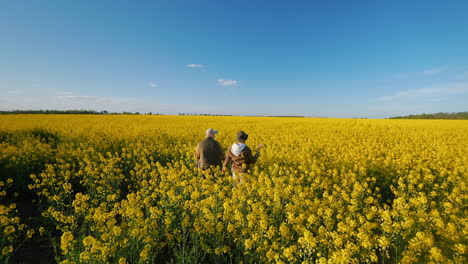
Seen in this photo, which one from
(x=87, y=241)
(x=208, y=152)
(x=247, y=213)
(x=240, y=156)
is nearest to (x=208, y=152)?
(x=208, y=152)

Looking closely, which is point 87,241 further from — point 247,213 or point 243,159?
point 243,159

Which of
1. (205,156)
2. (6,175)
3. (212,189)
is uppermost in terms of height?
(205,156)

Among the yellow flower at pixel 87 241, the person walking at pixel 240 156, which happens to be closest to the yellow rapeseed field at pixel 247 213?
the yellow flower at pixel 87 241

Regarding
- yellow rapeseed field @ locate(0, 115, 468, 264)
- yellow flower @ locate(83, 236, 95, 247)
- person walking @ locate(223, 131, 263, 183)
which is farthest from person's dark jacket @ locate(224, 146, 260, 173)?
yellow flower @ locate(83, 236, 95, 247)

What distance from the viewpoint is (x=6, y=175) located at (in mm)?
6738

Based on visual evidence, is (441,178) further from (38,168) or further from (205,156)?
(38,168)

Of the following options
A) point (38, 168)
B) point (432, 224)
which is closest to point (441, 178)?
point (432, 224)

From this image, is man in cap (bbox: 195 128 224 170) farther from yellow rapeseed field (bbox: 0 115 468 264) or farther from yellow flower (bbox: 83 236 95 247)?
yellow flower (bbox: 83 236 95 247)

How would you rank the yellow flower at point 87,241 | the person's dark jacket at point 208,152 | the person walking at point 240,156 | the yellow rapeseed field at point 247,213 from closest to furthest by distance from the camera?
the yellow flower at point 87,241 < the yellow rapeseed field at point 247,213 < the person walking at point 240,156 < the person's dark jacket at point 208,152

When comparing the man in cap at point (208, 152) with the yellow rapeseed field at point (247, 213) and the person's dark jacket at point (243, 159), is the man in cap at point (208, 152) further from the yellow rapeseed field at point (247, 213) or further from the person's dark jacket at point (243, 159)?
the person's dark jacket at point (243, 159)

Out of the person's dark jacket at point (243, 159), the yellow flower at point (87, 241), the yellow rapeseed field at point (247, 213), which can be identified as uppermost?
the person's dark jacket at point (243, 159)

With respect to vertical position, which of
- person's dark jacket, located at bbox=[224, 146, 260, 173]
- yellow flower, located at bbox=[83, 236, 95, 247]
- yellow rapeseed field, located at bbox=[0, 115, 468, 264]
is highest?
person's dark jacket, located at bbox=[224, 146, 260, 173]

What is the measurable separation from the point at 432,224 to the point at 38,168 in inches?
433

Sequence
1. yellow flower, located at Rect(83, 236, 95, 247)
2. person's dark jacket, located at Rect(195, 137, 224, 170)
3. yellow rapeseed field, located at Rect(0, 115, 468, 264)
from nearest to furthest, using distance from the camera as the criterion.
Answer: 1. yellow flower, located at Rect(83, 236, 95, 247)
2. yellow rapeseed field, located at Rect(0, 115, 468, 264)
3. person's dark jacket, located at Rect(195, 137, 224, 170)
